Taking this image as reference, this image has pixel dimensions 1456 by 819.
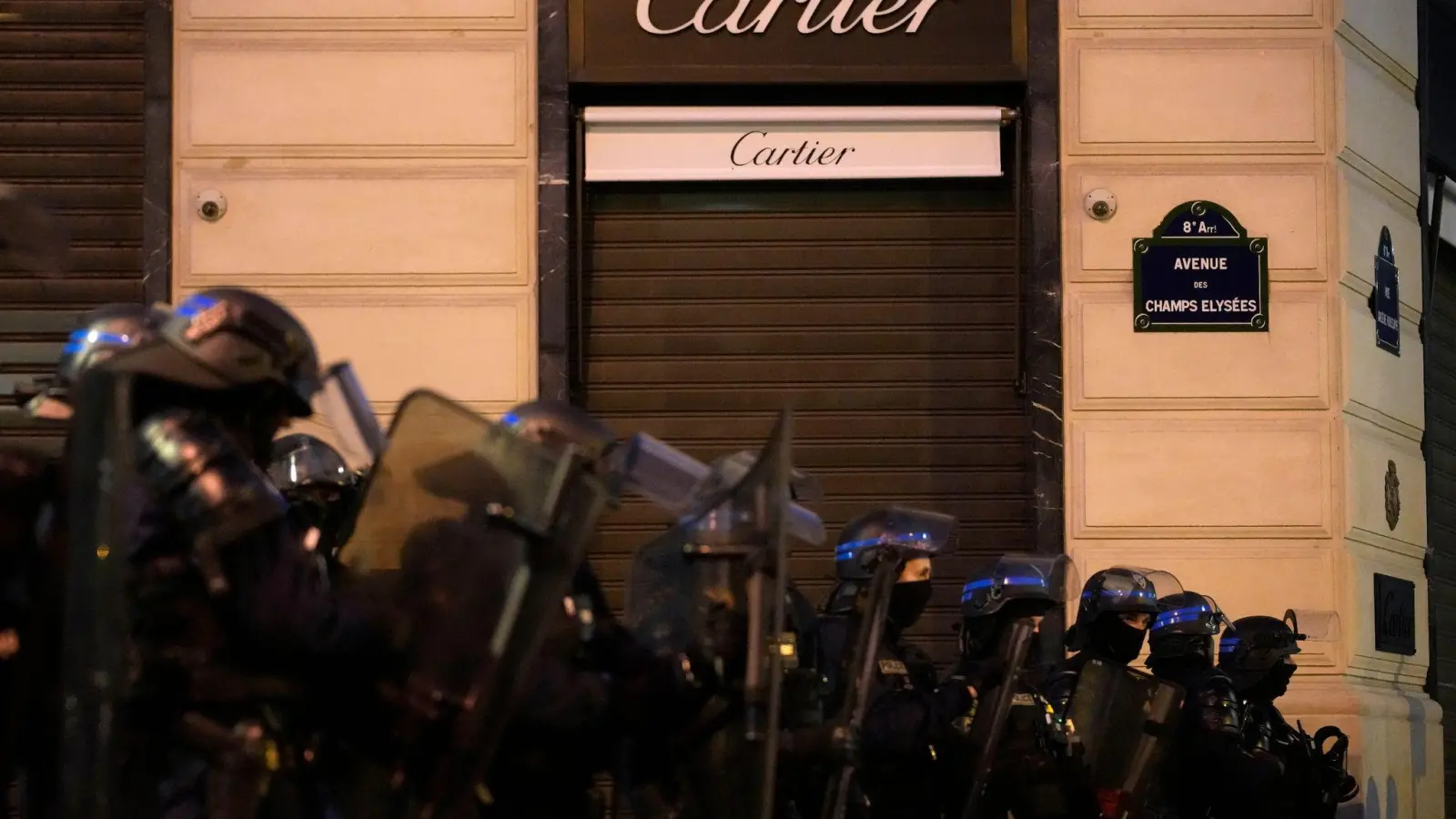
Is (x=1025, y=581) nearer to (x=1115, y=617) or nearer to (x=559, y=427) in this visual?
(x=1115, y=617)

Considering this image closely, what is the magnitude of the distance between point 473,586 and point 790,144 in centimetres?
723

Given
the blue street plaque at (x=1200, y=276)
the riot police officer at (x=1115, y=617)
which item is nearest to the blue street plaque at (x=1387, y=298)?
the blue street plaque at (x=1200, y=276)

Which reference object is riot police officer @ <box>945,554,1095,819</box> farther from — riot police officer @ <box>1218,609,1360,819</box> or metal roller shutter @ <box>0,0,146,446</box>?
metal roller shutter @ <box>0,0,146,446</box>

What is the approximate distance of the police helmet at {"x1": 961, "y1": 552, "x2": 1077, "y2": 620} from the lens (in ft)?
27.1

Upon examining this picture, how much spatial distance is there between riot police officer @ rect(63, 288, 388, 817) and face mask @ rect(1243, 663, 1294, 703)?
6677mm

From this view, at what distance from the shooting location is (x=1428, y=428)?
40.9ft

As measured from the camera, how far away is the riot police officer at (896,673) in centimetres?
682

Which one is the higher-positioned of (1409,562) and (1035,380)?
(1035,380)

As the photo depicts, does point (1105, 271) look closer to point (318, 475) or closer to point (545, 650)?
point (318, 475)

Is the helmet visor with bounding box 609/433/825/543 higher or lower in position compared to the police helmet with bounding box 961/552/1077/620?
higher

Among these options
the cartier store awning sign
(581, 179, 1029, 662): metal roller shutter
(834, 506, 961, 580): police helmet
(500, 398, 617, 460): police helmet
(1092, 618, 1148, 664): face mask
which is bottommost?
(1092, 618, 1148, 664): face mask

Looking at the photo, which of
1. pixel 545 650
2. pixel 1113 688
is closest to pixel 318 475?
pixel 545 650

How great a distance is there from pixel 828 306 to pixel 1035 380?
1129 mm

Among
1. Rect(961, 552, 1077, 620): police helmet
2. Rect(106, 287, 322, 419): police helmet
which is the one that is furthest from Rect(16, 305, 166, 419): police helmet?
Rect(961, 552, 1077, 620): police helmet
